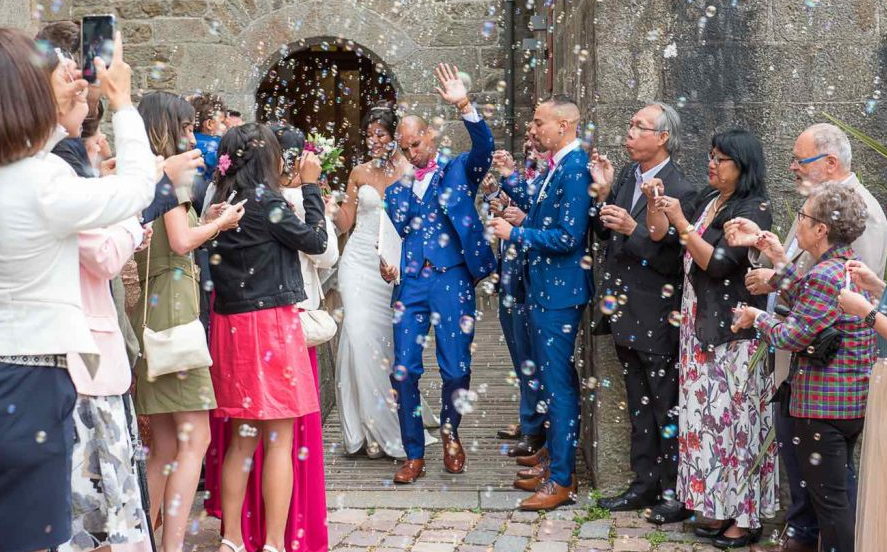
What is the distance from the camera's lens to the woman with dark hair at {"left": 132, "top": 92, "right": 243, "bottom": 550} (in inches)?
165

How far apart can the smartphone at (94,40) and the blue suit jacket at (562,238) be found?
2.74m

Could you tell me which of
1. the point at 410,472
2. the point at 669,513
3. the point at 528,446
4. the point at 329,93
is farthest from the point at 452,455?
the point at 329,93

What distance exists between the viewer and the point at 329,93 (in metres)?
16.4

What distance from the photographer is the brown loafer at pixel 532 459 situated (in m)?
6.26

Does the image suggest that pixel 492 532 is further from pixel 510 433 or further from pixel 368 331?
pixel 368 331

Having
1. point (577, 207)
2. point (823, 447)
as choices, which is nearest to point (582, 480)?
point (577, 207)

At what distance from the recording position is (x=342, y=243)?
7.32 m

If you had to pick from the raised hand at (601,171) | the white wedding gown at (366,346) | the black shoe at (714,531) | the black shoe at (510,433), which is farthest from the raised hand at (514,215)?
the black shoe at (714,531)

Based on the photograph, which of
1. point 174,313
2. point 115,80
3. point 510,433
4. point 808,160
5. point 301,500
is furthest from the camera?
point 510,433

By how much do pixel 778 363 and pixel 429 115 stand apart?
296 inches

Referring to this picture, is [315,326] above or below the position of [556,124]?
below

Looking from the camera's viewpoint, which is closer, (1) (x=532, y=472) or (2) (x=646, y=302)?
(2) (x=646, y=302)

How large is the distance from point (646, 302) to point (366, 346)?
82.9 inches

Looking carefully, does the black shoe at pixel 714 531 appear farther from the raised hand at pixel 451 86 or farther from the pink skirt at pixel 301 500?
the raised hand at pixel 451 86
